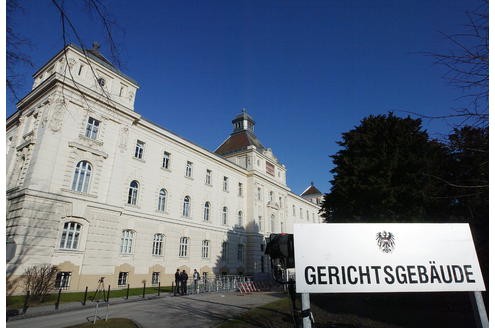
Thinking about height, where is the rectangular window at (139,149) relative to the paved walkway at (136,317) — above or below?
above

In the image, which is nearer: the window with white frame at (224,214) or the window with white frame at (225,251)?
the window with white frame at (225,251)

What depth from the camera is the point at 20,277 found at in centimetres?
1521

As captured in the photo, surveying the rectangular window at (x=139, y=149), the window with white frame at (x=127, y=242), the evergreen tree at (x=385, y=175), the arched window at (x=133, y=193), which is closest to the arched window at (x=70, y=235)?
the window with white frame at (x=127, y=242)

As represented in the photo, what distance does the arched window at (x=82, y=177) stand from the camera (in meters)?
19.2

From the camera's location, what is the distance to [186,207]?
28.2m

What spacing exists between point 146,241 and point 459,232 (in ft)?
74.6

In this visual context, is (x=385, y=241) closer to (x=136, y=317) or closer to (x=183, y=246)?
(x=136, y=317)

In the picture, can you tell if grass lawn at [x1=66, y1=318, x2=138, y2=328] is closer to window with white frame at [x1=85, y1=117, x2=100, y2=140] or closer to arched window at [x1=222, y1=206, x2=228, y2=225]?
window with white frame at [x1=85, y1=117, x2=100, y2=140]

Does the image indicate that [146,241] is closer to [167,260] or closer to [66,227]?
[167,260]

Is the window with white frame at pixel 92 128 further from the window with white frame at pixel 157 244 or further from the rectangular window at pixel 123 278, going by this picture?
the rectangular window at pixel 123 278

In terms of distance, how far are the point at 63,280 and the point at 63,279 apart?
0.06 metres

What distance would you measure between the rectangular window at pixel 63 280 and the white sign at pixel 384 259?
18544mm

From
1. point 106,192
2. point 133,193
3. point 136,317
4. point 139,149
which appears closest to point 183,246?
point 133,193

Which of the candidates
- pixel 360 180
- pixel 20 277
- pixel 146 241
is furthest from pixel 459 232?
pixel 146 241
